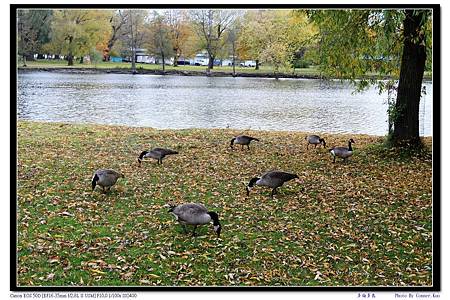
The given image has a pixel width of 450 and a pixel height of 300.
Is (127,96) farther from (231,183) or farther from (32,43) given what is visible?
(231,183)

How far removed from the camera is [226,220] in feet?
23.8

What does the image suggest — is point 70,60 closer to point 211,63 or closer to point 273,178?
point 211,63

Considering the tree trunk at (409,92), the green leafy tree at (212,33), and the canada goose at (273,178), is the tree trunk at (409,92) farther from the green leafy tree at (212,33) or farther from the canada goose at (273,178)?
the green leafy tree at (212,33)

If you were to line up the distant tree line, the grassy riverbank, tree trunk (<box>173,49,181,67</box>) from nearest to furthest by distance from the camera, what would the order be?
1. the distant tree line
2. tree trunk (<box>173,49,181,67</box>)
3. the grassy riverbank

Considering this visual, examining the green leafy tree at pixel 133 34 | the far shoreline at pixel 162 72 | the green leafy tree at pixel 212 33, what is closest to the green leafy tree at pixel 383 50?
the green leafy tree at pixel 212 33

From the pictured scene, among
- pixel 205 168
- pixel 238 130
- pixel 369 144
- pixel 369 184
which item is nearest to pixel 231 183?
pixel 205 168

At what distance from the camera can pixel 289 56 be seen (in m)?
18.2

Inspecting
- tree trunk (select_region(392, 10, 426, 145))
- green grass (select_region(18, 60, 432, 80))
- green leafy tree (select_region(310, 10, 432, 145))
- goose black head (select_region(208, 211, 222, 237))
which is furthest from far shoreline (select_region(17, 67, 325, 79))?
goose black head (select_region(208, 211, 222, 237))

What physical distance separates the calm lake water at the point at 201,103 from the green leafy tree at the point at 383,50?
5.98 feet

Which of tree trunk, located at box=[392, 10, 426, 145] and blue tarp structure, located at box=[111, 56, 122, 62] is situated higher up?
blue tarp structure, located at box=[111, 56, 122, 62]

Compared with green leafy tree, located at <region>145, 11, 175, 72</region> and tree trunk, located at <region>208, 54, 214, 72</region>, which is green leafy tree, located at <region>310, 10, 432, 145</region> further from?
tree trunk, located at <region>208, 54, 214, 72</region>

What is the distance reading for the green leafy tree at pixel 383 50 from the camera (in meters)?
10.4

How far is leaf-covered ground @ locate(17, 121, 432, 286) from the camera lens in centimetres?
556

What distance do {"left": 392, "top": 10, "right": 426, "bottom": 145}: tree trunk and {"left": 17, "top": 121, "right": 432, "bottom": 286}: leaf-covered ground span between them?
0.62 meters
